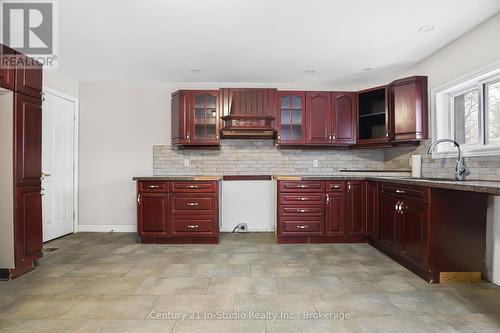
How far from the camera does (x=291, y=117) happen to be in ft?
13.1

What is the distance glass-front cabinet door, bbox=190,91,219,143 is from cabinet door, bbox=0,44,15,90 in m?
1.99

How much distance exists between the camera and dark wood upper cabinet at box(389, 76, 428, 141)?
3311 mm

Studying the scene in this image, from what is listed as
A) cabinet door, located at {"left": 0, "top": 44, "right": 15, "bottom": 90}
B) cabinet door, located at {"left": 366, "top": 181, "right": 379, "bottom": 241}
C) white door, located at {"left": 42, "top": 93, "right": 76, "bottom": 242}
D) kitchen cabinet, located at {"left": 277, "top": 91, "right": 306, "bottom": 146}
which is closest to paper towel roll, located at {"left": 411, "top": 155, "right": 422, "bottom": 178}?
cabinet door, located at {"left": 366, "top": 181, "right": 379, "bottom": 241}

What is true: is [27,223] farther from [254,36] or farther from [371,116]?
[371,116]

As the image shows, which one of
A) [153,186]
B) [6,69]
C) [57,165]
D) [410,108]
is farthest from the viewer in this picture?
[57,165]

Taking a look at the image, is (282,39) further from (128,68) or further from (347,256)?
(347,256)

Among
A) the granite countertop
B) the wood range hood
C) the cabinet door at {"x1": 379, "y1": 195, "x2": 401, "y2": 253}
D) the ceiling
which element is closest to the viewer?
the granite countertop

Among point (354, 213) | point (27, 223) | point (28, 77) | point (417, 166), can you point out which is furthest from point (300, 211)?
point (28, 77)

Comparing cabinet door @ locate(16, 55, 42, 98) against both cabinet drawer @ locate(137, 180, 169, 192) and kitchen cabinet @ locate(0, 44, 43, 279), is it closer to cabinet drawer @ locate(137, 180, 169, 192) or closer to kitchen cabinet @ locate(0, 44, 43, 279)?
kitchen cabinet @ locate(0, 44, 43, 279)

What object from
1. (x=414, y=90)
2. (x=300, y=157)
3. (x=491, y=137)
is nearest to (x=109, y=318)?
(x=300, y=157)

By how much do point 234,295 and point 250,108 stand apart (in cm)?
259

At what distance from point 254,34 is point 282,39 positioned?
0.32m

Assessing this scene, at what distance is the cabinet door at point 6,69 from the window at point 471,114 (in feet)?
14.3

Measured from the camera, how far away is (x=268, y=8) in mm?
2305
